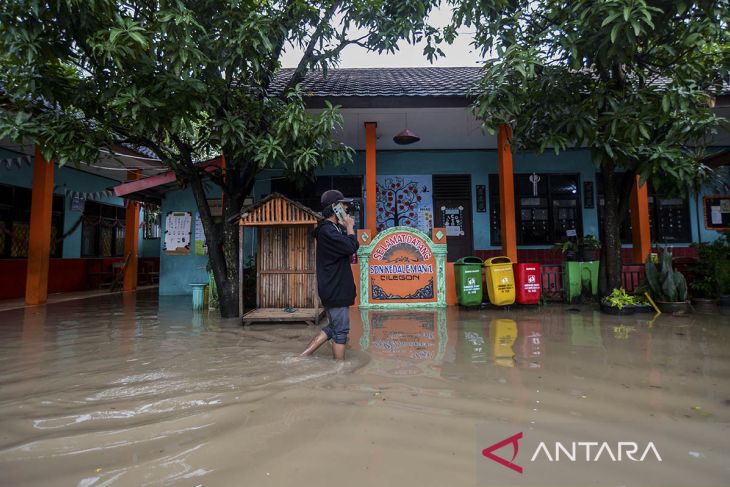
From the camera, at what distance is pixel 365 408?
7.89 feet

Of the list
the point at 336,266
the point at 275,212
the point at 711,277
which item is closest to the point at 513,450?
the point at 336,266

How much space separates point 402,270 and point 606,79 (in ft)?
14.7

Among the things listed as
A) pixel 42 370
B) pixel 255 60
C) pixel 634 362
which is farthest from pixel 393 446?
pixel 255 60

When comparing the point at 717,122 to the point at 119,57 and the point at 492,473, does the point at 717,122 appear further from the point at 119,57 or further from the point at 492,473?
the point at 119,57

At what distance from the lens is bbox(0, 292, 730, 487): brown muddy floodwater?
175cm

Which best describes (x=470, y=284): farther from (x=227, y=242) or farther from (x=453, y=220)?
(x=227, y=242)

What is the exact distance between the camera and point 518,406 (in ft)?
7.97

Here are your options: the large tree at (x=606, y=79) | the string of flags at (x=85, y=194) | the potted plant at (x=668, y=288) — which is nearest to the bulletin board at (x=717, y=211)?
the large tree at (x=606, y=79)

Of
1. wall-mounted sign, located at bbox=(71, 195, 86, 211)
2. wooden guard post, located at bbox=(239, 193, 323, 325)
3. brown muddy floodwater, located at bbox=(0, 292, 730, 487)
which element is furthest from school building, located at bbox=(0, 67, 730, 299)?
brown muddy floodwater, located at bbox=(0, 292, 730, 487)

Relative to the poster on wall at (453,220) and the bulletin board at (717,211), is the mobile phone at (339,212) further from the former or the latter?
the bulletin board at (717,211)

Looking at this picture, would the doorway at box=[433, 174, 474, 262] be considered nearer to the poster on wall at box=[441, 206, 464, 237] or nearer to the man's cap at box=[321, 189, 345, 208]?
the poster on wall at box=[441, 206, 464, 237]

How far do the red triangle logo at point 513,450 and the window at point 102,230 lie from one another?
41.2ft

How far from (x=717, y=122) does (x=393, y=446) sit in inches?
239

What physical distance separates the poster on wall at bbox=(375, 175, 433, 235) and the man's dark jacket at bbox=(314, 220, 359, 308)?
19.7 feet
